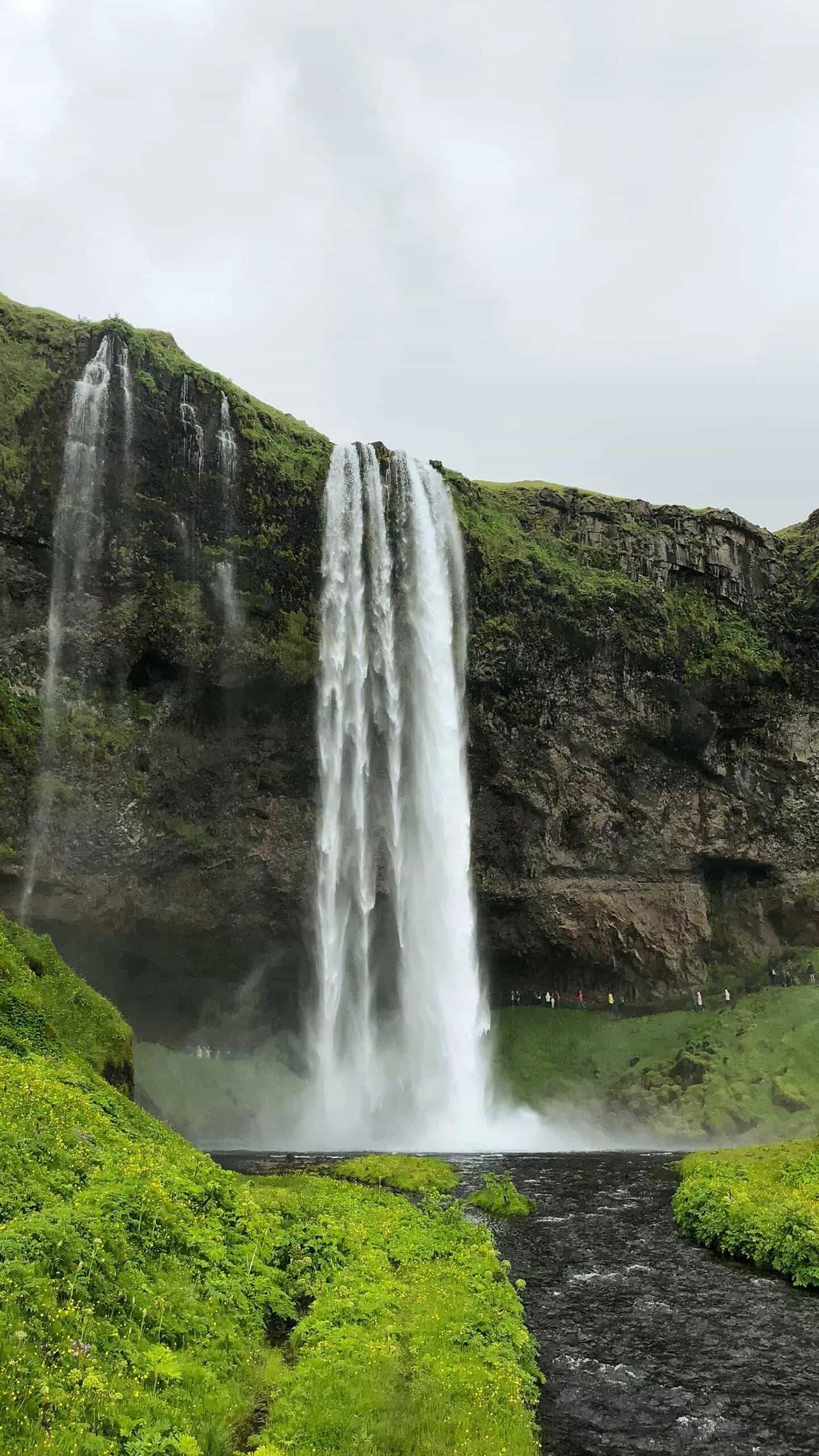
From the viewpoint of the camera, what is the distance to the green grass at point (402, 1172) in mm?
23062

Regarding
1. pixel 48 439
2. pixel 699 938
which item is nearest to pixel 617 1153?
pixel 699 938

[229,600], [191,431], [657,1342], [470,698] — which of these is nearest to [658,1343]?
[657,1342]

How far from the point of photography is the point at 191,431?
4309cm

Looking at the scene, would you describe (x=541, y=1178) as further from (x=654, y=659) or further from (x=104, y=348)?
(x=104, y=348)

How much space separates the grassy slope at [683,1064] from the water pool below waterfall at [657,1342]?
24.5 m

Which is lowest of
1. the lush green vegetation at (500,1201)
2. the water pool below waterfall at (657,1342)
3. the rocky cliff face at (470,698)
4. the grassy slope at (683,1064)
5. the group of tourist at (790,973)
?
the water pool below waterfall at (657,1342)

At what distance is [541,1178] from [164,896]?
25.5 metres

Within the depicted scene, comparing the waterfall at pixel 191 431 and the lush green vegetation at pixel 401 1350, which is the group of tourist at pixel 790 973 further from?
the waterfall at pixel 191 431

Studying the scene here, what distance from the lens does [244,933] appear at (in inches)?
1834

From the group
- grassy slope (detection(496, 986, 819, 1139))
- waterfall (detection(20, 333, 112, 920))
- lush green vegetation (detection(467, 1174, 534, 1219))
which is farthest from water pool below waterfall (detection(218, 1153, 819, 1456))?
waterfall (detection(20, 333, 112, 920))

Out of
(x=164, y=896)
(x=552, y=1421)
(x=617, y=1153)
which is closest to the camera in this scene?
(x=552, y=1421)

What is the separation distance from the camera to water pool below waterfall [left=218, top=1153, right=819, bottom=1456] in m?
8.97

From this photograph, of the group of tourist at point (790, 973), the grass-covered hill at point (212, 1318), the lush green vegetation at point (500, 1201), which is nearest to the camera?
the grass-covered hill at point (212, 1318)

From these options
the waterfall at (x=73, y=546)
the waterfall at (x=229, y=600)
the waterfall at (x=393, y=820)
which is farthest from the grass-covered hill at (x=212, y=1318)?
the waterfall at (x=229, y=600)
